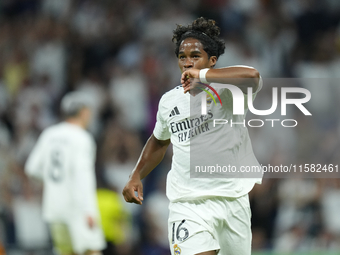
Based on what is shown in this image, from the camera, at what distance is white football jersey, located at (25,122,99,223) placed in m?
6.70

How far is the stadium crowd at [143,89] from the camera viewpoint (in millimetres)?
7965

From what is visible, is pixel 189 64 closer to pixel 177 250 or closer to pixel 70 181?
pixel 177 250

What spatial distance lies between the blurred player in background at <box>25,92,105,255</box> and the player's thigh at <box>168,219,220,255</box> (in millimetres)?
2894

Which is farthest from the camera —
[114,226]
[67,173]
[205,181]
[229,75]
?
[114,226]

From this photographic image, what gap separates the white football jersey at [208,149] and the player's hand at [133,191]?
25 centimetres

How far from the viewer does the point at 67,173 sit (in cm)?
681

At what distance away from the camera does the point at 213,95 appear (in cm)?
410

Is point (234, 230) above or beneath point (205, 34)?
beneath

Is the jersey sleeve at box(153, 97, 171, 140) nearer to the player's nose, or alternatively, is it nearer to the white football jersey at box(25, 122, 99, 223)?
the player's nose

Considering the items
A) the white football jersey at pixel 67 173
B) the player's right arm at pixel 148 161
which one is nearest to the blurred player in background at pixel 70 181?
the white football jersey at pixel 67 173

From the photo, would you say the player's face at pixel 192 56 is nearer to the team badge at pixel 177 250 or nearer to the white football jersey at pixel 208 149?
the white football jersey at pixel 208 149

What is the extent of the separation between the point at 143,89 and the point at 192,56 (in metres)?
5.62

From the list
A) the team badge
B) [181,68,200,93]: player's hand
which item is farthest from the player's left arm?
the team badge

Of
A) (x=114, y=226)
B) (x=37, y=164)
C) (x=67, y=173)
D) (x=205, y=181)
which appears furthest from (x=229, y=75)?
(x=114, y=226)
